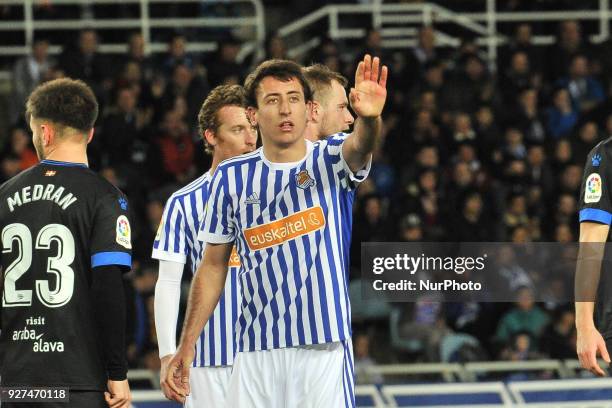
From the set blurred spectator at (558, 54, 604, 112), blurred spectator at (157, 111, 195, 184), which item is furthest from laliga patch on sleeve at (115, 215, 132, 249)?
blurred spectator at (558, 54, 604, 112)

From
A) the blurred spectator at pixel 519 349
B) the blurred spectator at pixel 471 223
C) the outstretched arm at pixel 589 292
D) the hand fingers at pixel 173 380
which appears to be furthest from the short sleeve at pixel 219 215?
the blurred spectator at pixel 471 223

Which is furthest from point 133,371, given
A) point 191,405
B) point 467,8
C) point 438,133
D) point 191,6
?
point 467,8

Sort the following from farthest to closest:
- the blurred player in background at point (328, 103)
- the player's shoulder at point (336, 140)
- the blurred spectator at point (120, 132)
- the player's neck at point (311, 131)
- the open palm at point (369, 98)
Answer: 1. the blurred spectator at point (120, 132)
2. the blurred player in background at point (328, 103)
3. the player's neck at point (311, 131)
4. the player's shoulder at point (336, 140)
5. the open palm at point (369, 98)

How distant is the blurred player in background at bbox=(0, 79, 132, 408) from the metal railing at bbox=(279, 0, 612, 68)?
1098 centimetres

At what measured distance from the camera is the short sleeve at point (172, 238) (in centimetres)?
696

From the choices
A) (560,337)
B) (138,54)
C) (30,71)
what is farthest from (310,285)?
(30,71)

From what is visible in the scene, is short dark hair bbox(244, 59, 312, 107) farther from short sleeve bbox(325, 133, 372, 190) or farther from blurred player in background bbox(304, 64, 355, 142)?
blurred player in background bbox(304, 64, 355, 142)

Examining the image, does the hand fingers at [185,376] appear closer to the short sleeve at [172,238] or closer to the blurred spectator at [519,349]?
the short sleeve at [172,238]

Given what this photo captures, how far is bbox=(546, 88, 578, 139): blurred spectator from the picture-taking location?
15.7m

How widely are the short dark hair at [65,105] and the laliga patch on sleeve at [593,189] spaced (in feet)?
7.41

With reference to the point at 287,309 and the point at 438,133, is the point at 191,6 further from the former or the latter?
the point at 287,309

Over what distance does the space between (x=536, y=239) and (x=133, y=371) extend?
15.8 ft

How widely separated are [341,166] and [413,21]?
12.1 m

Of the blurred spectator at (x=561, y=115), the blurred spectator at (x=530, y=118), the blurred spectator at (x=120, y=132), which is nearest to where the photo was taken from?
the blurred spectator at (x=120, y=132)
